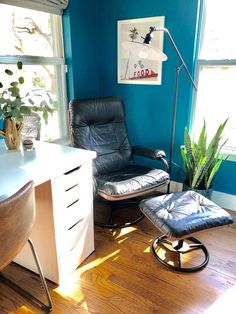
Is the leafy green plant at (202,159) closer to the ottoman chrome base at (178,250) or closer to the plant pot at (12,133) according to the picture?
the ottoman chrome base at (178,250)

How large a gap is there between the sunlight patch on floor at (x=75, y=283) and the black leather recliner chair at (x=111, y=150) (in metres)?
0.42

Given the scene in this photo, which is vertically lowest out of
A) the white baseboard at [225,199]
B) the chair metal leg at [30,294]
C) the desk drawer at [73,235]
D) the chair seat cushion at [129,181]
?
the chair metal leg at [30,294]

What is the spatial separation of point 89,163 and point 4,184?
1.97 feet

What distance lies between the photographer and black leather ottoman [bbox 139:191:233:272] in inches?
61.4

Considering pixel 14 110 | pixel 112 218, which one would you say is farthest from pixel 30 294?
pixel 14 110

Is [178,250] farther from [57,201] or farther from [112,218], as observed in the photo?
[57,201]

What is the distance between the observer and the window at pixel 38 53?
2080 millimetres

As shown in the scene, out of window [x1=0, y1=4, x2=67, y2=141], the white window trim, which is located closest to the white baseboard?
the white window trim

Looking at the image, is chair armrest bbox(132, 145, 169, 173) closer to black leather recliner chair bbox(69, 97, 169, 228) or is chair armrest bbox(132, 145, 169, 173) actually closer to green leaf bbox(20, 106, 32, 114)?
black leather recliner chair bbox(69, 97, 169, 228)

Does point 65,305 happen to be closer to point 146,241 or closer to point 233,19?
point 146,241

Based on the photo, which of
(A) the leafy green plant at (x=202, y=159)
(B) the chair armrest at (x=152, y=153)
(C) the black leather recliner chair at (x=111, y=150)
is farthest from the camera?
(B) the chair armrest at (x=152, y=153)

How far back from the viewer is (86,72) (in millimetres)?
2742

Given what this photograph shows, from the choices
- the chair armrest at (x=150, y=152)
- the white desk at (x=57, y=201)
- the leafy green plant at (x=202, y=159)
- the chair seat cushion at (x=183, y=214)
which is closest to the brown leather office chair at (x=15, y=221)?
the white desk at (x=57, y=201)

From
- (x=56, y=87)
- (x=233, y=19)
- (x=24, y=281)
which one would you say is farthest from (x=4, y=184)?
(x=233, y=19)
